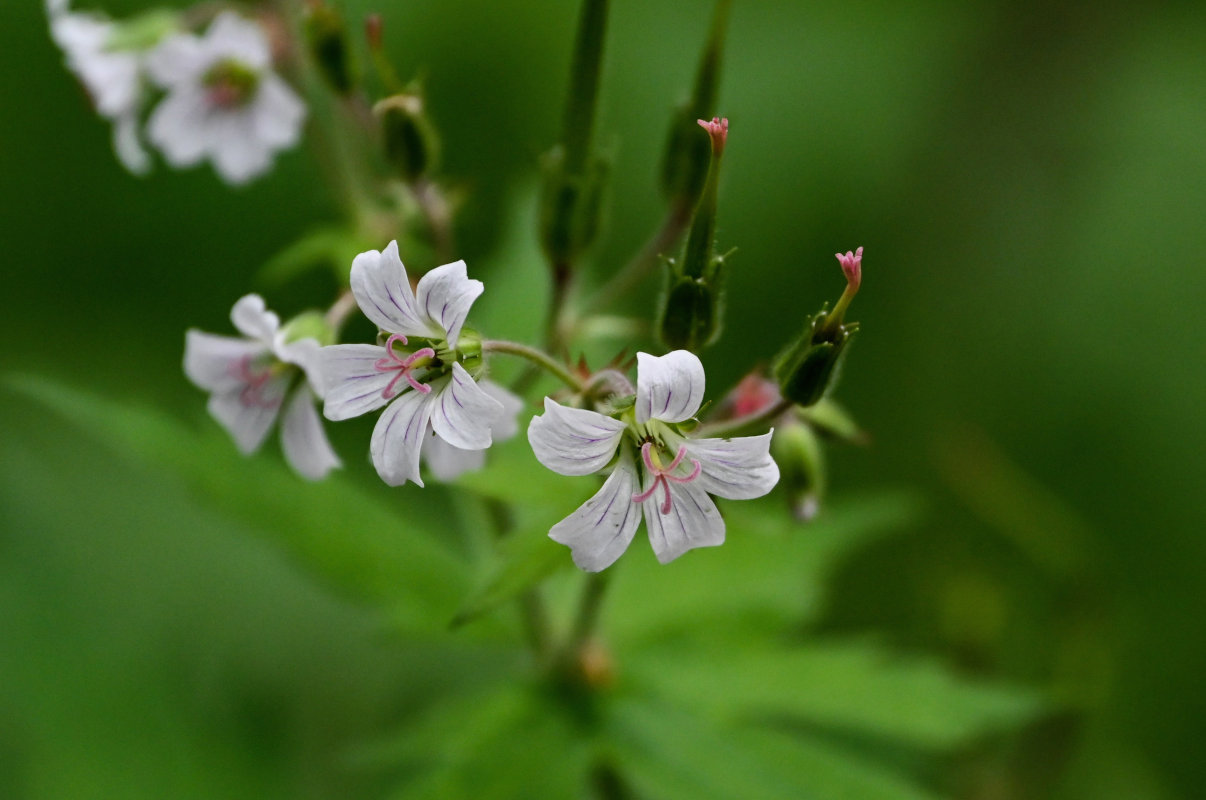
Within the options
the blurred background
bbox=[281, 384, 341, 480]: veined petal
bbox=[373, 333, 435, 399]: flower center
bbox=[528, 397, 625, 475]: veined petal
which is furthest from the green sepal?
the blurred background

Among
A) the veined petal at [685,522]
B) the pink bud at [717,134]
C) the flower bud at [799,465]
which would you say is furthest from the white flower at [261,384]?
the flower bud at [799,465]

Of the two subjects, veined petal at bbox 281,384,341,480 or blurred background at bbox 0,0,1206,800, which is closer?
veined petal at bbox 281,384,341,480

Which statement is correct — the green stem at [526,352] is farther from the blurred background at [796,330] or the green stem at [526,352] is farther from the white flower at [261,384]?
the blurred background at [796,330]

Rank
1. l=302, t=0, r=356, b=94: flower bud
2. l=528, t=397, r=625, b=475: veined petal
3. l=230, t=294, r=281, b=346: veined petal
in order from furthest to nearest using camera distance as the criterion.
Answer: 1. l=302, t=0, r=356, b=94: flower bud
2. l=230, t=294, r=281, b=346: veined petal
3. l=528, t=397, r=625, b=475: veined petal

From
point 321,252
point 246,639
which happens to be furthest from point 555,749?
point 246,639

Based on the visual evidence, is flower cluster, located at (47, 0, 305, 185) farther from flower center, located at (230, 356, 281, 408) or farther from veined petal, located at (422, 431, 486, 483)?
veined petal, located at (422, 431, 486, 483)

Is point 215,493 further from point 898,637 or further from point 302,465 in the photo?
point 898,637
